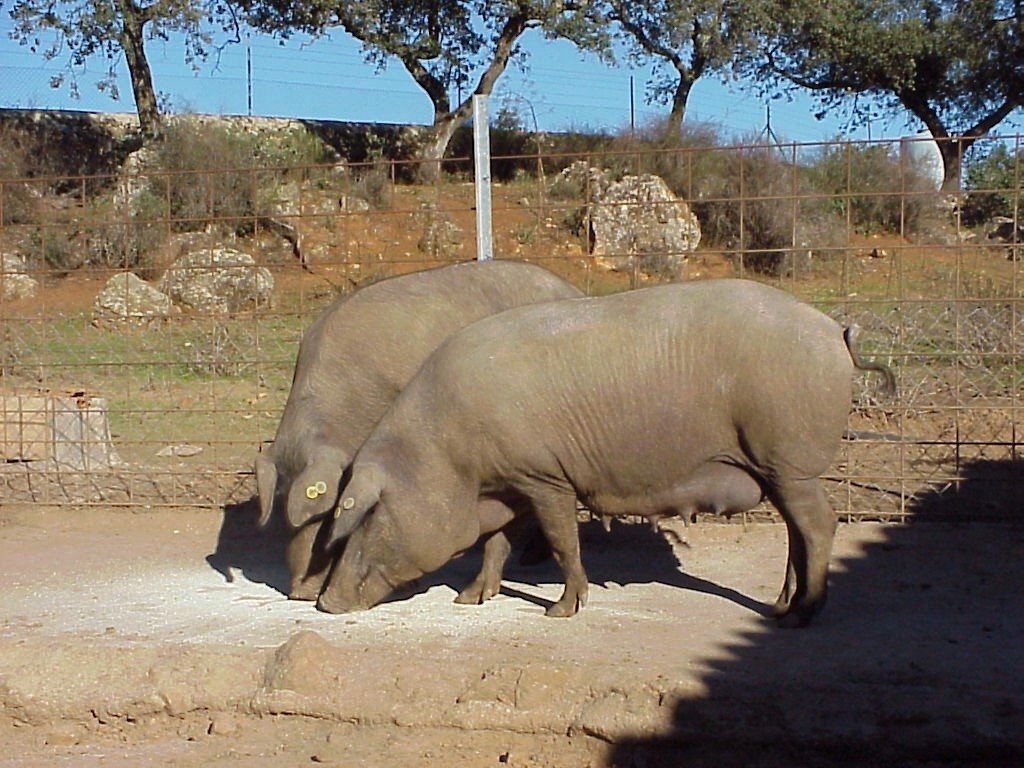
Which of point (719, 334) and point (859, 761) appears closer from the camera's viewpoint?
point (859, 761)

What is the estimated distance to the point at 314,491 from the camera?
6.77 meters

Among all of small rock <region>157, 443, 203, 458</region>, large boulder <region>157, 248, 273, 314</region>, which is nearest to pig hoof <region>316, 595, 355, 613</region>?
large boulder <region>157, 248, 273, 314</region>

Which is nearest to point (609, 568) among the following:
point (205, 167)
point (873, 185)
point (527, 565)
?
point (527, 565)

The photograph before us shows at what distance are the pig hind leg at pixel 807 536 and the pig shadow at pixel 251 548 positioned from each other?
279 centimetres

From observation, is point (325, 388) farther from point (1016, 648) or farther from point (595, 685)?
point (1016, 648)

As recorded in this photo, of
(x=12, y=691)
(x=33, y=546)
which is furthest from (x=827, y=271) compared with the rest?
(x=12, y=691)

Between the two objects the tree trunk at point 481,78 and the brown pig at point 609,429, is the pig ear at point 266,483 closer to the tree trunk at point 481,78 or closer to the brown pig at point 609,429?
the brown pig at point 609,429

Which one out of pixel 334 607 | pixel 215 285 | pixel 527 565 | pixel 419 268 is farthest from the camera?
pixel 419 268

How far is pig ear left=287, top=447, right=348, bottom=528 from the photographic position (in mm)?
6754

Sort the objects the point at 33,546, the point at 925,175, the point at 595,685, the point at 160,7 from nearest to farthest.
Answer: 1. the point at 595,685
2. the point at 33,546
3. the point at 925,175
4. the point at 160,7

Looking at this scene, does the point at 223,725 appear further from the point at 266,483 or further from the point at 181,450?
the point at 181,450

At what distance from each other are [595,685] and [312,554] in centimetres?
232

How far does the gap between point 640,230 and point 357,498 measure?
159 inches

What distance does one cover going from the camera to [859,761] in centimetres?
491
